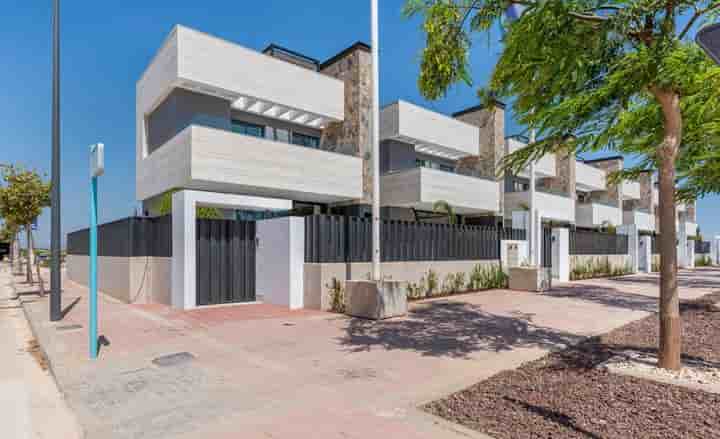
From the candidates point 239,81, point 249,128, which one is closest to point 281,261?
point 239,81

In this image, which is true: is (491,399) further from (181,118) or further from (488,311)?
(181,118)

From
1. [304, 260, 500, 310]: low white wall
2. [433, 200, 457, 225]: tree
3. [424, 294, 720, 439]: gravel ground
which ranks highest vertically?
[433, 200, 457, 225]: tree

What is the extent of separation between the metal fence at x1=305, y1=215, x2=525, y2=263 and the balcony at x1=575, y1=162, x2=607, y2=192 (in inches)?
713

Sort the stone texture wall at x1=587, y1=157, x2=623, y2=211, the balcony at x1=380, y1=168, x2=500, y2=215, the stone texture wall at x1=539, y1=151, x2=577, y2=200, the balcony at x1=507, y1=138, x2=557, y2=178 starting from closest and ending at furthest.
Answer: the balcony at x1=380, y1=168, x2=500, y2=215 → the balcony at x1=507, y1=138, x2=557, y2=178 → the stone texture wall at x1=539, y1=151, x2=577, y2=200 → the stone texture wall at x1=587, y1=157, x2=623, y2=211

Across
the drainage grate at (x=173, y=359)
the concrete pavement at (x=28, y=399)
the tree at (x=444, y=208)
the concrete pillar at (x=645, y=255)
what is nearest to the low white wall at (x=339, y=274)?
the drainage grate at (x=173, y=359)

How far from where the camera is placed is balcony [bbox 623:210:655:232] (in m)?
34.9

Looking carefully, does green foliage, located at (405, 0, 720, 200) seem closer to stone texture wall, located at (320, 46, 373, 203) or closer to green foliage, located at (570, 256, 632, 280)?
stone texture wall, located at (320, 46, 373, 203)

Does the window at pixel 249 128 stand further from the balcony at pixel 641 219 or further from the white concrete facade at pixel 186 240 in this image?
the balcony at pixel 641 219

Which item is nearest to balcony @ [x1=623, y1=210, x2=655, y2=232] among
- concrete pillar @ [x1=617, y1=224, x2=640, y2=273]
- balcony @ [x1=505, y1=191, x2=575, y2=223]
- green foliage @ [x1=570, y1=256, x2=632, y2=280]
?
concrete pillar @ [x1=617, y1=224, x2=640, y2=273]

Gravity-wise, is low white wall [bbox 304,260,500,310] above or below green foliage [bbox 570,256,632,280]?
above

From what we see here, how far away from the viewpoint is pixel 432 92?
568 cm

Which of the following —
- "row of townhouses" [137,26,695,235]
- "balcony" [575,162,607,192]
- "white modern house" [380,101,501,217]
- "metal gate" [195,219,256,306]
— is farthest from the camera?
"balcony" [575,162,607,192]

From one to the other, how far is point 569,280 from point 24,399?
69.8 ft

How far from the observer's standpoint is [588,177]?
32.5 meters
